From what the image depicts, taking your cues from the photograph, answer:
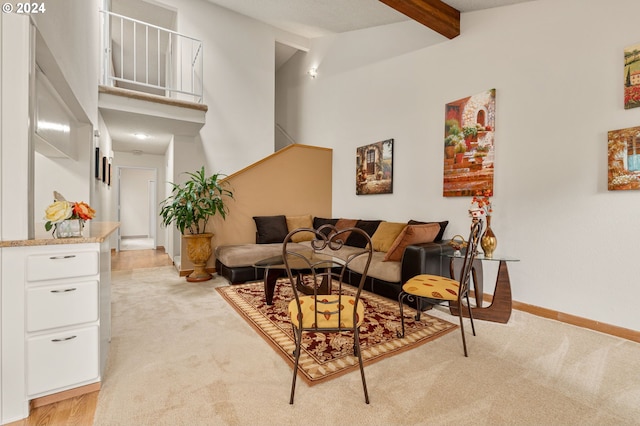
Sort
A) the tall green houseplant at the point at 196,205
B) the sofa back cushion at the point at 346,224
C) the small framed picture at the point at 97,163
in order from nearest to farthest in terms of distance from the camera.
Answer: the small framed picture at the point at 97,163 → the tall green houseplant at the point at 196,205 → the sofa back cushion at the point at 346,224

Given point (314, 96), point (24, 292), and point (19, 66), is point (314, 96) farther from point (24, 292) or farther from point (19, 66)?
point (24, 292)

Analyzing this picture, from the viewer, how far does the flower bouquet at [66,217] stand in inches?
65.1

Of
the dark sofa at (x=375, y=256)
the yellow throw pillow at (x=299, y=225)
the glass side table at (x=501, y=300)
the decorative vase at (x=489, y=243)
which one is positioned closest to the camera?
the glass side table at (x=501, y=300)

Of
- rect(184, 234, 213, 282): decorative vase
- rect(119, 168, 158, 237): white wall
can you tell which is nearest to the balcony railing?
rect(184, 234, 213, 282): decorative vase

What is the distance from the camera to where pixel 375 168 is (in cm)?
481

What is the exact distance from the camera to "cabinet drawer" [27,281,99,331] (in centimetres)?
154

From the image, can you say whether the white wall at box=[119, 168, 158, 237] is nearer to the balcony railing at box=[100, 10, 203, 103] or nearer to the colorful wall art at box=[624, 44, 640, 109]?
the balcony railing at box=[100, 10, 203, 103]

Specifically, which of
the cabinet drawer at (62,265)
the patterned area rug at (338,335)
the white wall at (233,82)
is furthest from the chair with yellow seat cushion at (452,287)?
the white wall at (233,82)

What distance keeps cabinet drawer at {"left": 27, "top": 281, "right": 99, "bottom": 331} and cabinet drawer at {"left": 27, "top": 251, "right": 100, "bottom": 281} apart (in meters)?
0.06

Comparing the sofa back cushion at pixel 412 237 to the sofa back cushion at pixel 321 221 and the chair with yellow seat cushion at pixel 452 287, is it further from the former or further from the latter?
the sofa back cushion at pixel 321 221

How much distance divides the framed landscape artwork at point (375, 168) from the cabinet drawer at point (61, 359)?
3.87 m

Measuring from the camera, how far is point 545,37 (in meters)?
2.92

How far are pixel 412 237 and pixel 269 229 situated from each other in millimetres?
2483

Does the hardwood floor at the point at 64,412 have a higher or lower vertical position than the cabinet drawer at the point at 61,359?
lower
